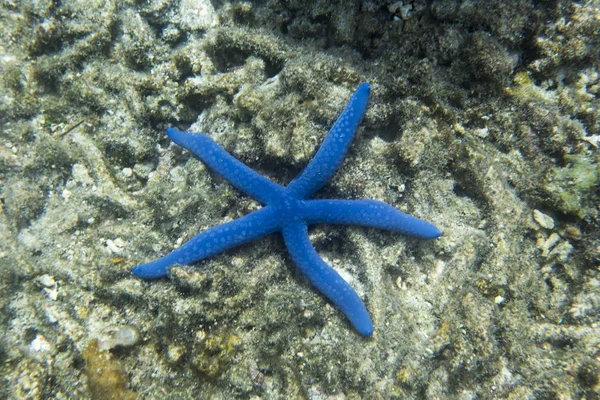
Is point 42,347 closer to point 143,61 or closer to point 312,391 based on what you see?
point 312,391

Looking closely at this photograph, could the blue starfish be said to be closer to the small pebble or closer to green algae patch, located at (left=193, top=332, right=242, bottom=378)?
green algae patch, located at (left=193, top=332, right=242, bottom=378)

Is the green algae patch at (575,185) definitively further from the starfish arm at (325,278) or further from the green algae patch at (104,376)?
the green algae patch at (104,376)

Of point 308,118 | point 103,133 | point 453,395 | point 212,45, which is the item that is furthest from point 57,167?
point 453,395

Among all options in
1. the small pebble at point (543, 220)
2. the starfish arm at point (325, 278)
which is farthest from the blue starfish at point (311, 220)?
the small pebble at point (543, 220)

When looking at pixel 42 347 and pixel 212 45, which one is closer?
pixel 42 347

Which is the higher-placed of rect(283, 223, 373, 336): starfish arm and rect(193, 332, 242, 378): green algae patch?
rect(283, 223, 373, 336): starfish arm

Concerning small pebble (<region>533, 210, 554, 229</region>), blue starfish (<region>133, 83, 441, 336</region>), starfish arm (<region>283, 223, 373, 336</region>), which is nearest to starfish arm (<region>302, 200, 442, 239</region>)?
blue starfish (<region>133, 83, 441, 336</region>)

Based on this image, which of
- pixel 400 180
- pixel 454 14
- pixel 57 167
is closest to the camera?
pixel 454 14
